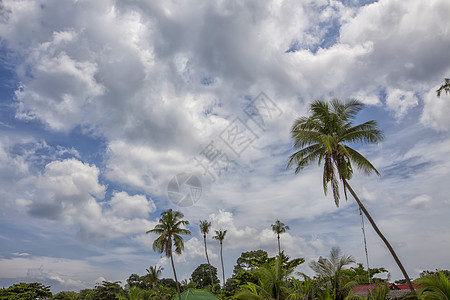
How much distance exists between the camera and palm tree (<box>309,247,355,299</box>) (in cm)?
2050

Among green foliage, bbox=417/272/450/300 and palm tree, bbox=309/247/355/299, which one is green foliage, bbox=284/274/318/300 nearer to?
palm tree, bbox=309/247/355/299

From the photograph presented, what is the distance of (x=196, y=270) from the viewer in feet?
220

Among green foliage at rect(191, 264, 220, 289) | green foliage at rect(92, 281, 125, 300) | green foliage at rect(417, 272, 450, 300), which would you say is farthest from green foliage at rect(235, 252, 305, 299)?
green foliage at rect(191, 264, 220, 289)

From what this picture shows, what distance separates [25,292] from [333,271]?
48151 millimetres

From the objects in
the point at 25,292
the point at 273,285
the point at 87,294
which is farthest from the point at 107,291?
the point at 273,285

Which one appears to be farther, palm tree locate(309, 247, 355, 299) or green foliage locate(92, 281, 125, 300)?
green foliage locate(92, 281, 125, 300)

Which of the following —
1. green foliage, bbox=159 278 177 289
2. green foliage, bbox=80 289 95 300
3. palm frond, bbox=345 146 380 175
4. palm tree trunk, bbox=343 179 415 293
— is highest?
palm frond, bbox=345 146 380 175

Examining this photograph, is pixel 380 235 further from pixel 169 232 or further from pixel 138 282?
pixel 138 282

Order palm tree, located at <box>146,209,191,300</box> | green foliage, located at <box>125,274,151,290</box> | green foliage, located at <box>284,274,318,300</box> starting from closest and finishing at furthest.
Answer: green foliage, located at <box>284,274,318,300</box>
palm tree, located at <box>146,209,191,300</box>
green foliage, located at <box>125,274,151,290</box>

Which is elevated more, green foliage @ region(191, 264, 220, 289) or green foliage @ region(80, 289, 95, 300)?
green foliage @ region(191, 264, 220, 289)

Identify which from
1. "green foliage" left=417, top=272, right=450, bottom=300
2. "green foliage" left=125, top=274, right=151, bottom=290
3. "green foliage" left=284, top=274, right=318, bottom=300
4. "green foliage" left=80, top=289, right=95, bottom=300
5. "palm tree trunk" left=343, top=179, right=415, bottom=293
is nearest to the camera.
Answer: "green foliage" left=417, top=272, right=450, bottom=300

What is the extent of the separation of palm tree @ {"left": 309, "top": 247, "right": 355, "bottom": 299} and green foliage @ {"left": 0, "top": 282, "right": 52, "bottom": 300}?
45.9m

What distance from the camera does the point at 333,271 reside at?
21.3m

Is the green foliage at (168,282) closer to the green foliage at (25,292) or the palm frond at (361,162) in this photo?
the green foliage at (25,292)
